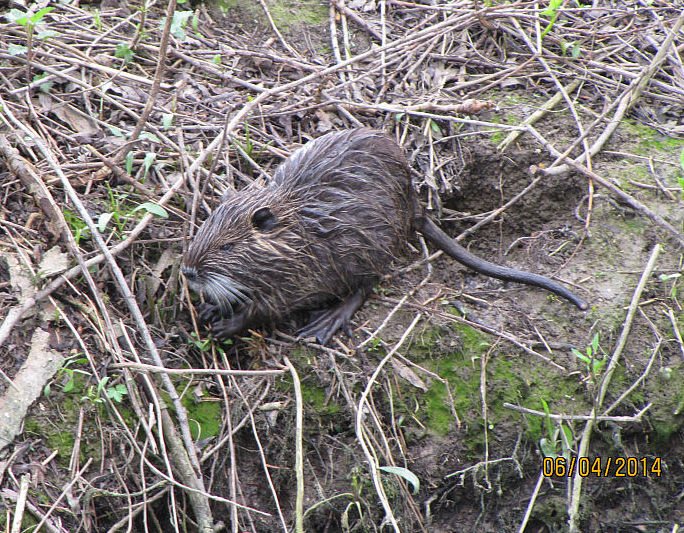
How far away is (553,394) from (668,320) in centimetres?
69

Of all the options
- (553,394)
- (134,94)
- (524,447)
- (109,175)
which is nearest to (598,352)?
(553,394)

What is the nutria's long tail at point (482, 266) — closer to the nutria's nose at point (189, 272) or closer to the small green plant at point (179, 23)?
the nutria's nose at point (189, 272)

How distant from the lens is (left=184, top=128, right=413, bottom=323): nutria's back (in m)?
3.17

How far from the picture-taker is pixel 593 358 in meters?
3.17

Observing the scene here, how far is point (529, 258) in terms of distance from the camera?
373 cm

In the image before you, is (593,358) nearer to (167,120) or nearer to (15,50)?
(167,120)

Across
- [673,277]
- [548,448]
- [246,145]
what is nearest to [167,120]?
[246,145]

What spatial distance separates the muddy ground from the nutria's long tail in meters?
0.08

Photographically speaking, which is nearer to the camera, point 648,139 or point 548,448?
point 548,448

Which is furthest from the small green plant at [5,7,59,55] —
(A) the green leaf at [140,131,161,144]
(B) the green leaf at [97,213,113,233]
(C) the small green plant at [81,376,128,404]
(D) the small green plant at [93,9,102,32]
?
(C) the small green plant at [81,376,128,404]

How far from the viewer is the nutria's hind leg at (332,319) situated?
3.27 metres

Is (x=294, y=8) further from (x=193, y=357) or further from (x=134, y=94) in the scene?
(x=193, y=357)

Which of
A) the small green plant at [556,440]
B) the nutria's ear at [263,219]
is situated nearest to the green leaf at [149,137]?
the nutria's ear at [263,219]
